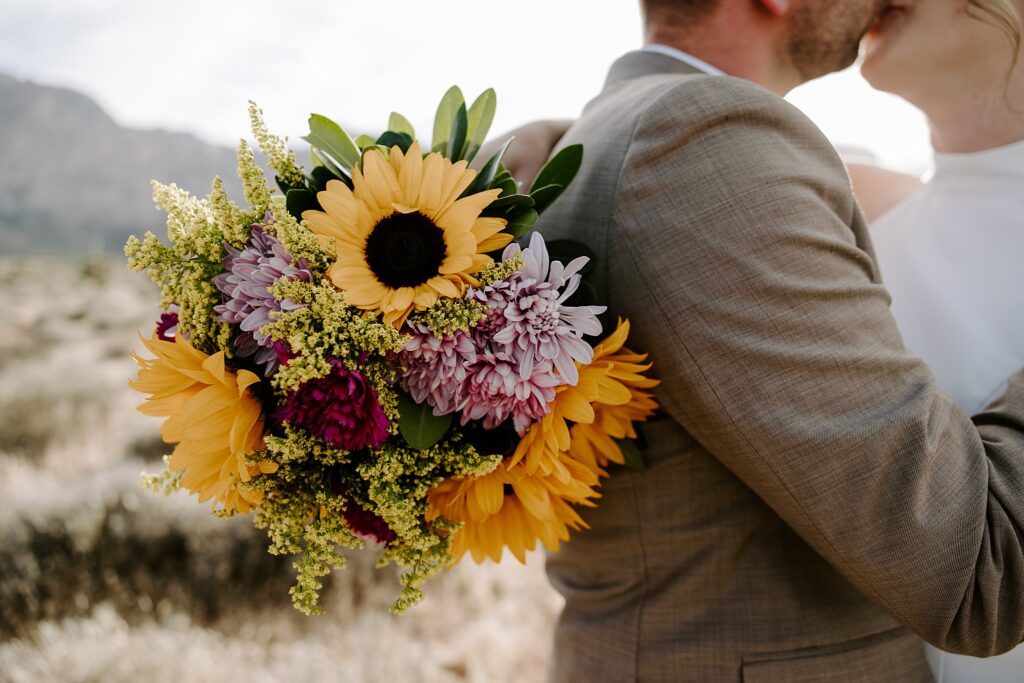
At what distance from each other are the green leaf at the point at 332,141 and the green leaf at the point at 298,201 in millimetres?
82

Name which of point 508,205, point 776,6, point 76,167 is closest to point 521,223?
point 508,205

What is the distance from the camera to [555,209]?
1.52 meters

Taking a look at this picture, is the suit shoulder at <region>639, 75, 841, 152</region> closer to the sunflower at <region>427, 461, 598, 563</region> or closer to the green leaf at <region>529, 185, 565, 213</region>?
the green leaf at <region>529, 185, 565, 213</region>

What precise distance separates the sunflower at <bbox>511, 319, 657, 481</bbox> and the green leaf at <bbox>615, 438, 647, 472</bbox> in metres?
0.03

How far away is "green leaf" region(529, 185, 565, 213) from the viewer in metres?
1.23

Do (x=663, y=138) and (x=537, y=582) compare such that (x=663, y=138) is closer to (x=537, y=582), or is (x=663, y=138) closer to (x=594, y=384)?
(x=594, y=384)

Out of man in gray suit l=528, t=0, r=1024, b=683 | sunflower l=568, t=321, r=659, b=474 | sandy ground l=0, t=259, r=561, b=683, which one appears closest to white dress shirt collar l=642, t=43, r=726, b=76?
man in gray suit l=528, t=0, r=1024, b=683

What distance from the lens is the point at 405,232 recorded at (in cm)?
112

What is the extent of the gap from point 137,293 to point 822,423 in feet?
70.8

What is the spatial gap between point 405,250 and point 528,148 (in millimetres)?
1034

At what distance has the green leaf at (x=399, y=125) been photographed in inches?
51.8

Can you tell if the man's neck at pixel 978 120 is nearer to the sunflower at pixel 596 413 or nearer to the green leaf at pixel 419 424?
the sunflower at pixel 596 413

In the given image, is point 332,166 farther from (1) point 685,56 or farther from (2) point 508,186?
(1) point 685,56

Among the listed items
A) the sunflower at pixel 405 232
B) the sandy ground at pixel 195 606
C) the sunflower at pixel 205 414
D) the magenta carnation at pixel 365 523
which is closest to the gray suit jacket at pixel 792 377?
the sunflower at pixel 405 232
